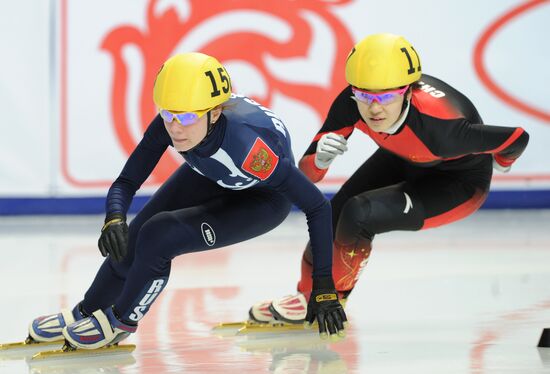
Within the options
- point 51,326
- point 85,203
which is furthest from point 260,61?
point 51,326

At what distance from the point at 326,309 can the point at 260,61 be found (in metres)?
5.98

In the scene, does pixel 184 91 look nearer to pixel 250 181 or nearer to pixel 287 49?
pixel 250 181

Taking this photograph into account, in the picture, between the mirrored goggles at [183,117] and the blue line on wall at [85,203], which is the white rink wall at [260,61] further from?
the mirrored goggles at [183,117]

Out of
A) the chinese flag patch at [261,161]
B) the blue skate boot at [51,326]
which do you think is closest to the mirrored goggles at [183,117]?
the chinese flag patch at [261,161]

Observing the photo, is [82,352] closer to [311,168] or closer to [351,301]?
[311,168]

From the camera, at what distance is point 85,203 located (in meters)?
10.1

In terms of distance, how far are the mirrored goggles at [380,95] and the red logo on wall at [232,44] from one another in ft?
17.1

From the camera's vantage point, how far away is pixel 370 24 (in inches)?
395

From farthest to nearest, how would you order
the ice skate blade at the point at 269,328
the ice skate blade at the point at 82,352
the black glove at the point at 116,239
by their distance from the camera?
the ice skate blade at the point at 269,328, the ice skate blade at the point at 82,352, the black glove at the point at 116,239

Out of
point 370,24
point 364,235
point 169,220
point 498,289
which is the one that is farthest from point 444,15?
point 169,220

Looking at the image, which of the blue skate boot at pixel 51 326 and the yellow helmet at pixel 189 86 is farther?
the blue skate boot at pixel 51 326

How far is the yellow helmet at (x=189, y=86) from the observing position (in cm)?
418

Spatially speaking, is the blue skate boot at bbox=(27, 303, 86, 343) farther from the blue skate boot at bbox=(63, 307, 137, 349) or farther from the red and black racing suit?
the red and black racing suit

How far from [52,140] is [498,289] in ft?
16.0
